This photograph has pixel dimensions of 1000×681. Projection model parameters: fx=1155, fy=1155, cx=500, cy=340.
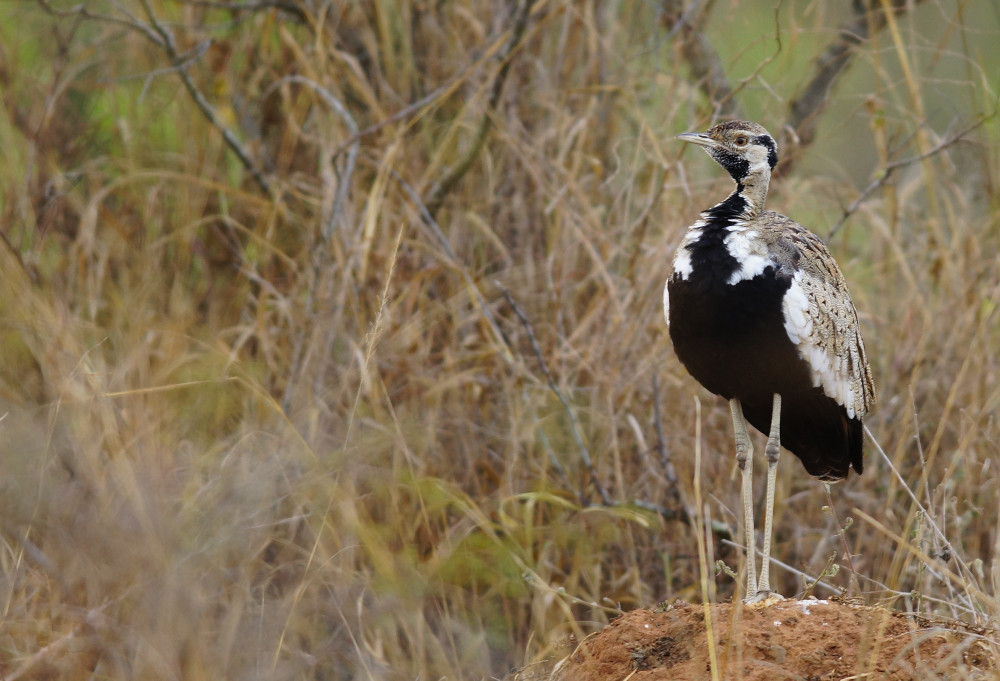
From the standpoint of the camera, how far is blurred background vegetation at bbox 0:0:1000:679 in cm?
335

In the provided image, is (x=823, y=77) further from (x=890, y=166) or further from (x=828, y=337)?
(x=828, y=337)

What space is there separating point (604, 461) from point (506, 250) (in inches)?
45.9

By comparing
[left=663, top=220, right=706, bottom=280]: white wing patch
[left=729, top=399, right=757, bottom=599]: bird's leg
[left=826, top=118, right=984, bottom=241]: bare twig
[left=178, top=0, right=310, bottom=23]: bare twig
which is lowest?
[left=729, top=399, right=757, bottom=599]: bird's leg

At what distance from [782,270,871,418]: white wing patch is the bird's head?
46cm

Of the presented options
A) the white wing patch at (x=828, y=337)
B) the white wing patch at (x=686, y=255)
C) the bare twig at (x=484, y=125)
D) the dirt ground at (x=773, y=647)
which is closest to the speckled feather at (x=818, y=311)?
the white wing patch at (x=828, y=337)

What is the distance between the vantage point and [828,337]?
136 inches

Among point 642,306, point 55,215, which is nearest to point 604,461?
point 642,306

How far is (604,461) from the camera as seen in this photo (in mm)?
4719

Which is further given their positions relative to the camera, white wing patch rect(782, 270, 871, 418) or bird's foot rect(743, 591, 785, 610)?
white wing patch rect(782, 270, 871, 418)

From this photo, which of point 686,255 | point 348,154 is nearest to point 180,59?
point 348,154

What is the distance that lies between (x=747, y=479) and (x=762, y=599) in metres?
0.39

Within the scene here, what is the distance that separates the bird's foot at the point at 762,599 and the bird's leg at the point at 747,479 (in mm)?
12

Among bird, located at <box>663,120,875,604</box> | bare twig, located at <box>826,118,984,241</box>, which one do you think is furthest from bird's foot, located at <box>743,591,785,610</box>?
bare twig, located at <box>826,118,984,241</box>

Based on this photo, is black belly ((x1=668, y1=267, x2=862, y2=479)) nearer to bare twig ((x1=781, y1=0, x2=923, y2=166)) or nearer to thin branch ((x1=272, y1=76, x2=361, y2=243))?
thin branch ((x1=272, y1=76, x2=361, y2=243))
